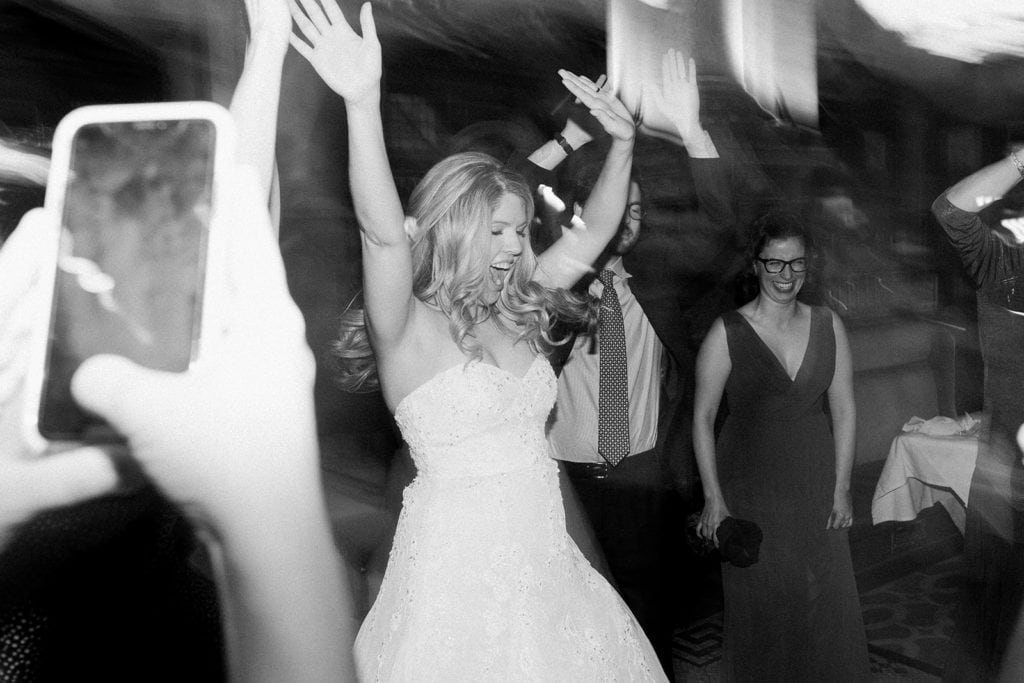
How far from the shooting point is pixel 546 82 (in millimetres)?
1188

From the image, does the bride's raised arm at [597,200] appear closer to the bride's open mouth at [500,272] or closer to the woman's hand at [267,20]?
the bride's open mouth at [500,272]

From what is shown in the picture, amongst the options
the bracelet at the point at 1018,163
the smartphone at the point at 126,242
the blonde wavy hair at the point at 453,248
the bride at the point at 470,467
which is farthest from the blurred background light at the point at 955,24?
the smartphone at the point at 126,242

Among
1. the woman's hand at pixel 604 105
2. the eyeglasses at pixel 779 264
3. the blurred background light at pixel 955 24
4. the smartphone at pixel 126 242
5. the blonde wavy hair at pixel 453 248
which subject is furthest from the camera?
the eyeglasses at pixel 779 264

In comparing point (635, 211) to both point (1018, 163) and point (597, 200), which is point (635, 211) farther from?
point (1018, 163)

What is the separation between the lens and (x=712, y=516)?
1525 mm

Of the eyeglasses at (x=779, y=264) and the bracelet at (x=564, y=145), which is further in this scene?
the eyeglasses at (x=779, y=264)

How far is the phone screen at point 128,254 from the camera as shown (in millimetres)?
925

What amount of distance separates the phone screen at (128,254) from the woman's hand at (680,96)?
680 millimetres

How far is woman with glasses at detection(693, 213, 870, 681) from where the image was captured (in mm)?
1509

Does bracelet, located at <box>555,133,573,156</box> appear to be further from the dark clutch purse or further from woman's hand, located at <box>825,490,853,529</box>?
woman's hand, located at <box>825,490,853,529</box>

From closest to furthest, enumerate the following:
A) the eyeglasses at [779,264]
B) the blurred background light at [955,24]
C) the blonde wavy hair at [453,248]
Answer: the blonde wavy hair at [453,248]
the blurred background light at [955,24]
the eyeglasses at [779,264]

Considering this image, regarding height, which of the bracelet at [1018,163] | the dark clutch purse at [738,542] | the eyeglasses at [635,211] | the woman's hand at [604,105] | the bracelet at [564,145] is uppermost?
the woman's hand at [604,105]

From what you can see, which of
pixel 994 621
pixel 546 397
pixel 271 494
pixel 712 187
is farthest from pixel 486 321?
pixel 994 621

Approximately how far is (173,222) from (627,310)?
835 millimetres
